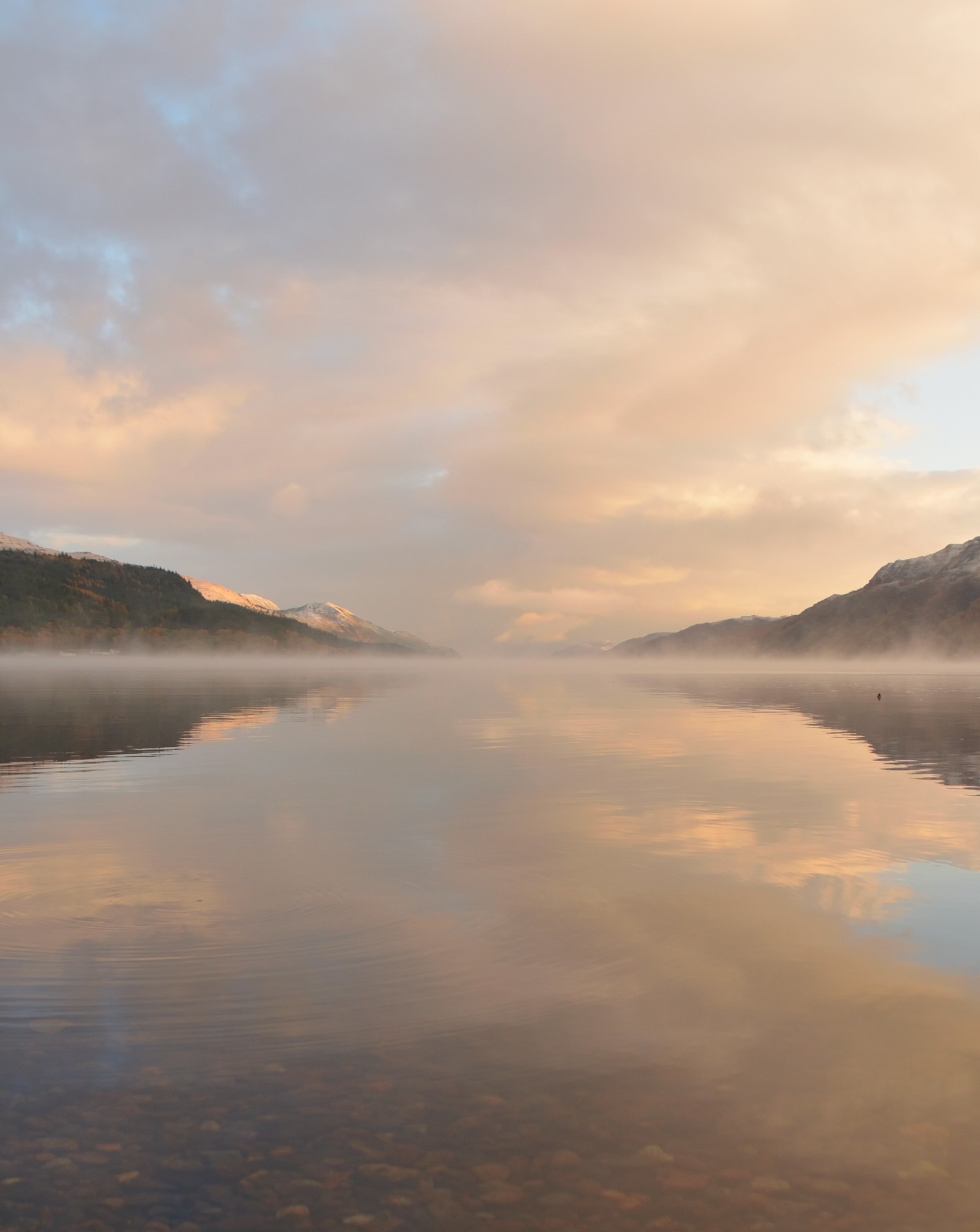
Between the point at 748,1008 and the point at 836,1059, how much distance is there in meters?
1.31

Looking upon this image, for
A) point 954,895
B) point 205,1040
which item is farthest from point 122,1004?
point 954,895

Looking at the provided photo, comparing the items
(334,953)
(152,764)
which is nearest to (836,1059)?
(334,953)

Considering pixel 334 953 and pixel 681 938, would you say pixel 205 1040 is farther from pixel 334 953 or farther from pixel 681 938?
pixel 681 938

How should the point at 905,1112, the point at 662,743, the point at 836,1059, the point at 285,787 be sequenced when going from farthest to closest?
the point at 662,743 < the point at 285,787 < the point at 836,1059 < the point at 905,1112

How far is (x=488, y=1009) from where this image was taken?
955cm

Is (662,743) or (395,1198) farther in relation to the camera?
(662,743)

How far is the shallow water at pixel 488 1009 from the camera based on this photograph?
651 centimetres

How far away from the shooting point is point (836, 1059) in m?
8.48

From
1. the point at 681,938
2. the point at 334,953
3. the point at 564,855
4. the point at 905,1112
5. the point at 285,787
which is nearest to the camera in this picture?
the point at 905,1112

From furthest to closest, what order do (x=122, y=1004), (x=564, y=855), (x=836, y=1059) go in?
1. (x=564, y=855)
2. (x=122, y=1004)
3. (x=836, y=1059)

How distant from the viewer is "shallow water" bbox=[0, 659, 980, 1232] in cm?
651

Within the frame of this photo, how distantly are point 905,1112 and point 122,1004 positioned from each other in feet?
23.7

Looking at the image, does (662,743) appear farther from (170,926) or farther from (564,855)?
(170,926)

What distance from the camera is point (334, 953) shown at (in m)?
11.3
